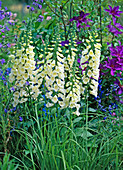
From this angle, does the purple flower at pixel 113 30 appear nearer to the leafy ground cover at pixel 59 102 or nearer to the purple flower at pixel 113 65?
the leafy ground cover at pixel 59 102

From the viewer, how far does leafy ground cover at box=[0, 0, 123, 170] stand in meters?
2.04

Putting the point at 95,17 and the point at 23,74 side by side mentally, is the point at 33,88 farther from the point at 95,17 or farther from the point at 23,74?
the point at 95,17

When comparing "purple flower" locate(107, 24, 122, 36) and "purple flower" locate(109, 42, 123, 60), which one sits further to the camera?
"purple flower" locate(107, 24, 122, 36)

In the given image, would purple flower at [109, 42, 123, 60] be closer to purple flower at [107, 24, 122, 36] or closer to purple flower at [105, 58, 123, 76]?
purple flower at [105, 58, 123, 76]

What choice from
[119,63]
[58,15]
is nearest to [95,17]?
[58,15]

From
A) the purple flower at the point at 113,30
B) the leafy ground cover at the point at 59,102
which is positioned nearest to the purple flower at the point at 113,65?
the leafy ground cover at the point at 59,102

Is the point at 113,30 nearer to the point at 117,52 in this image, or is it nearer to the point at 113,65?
the point at 117,52

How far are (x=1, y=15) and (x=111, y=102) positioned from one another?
2011 millimetres

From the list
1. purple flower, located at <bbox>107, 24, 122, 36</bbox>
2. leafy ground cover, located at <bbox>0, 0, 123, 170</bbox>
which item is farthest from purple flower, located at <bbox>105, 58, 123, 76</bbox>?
purple flower, located at <bbox>107, 24, 122, 36</bbox>

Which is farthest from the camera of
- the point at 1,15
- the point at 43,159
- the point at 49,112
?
the point at 1,15

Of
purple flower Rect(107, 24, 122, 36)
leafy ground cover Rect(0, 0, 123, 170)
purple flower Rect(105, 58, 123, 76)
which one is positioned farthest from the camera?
purple flower Rect(107, 24, 122, 36)

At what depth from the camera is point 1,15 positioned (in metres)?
3.61

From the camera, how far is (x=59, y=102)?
2.33 meters

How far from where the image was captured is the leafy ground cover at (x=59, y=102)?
6.71ft
